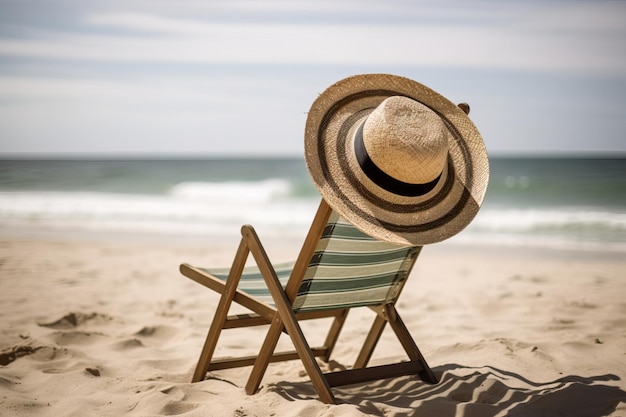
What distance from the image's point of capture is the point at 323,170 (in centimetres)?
251

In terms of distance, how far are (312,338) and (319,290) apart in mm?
1668

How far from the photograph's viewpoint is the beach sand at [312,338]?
2.75 meters

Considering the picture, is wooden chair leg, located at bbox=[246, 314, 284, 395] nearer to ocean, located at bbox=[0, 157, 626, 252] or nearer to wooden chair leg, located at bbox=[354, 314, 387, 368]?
wooden chair leg, located at bbox=[354, 314, 387, 368]

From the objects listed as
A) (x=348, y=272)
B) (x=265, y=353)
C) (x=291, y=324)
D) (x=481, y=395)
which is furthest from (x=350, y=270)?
(x=481, y=395)

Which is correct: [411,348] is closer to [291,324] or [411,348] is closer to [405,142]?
[291,324]

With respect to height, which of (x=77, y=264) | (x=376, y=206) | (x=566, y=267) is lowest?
(x=566, y=267)

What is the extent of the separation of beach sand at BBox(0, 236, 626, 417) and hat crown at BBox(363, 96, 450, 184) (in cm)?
98

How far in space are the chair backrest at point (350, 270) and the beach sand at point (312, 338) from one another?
46 centimetres

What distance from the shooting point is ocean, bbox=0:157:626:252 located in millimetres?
10461

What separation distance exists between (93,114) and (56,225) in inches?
968

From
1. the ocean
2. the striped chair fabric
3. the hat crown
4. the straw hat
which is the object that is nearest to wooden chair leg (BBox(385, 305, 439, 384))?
the striped chair fabric

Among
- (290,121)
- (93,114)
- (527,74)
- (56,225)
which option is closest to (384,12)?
(56,225)

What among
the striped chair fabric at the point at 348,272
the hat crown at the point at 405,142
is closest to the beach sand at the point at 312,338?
the striped chair fabric at the point at 348,272

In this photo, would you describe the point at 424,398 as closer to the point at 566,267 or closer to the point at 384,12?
the point at 566,267
